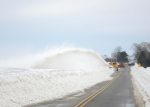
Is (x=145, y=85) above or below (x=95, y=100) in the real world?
above

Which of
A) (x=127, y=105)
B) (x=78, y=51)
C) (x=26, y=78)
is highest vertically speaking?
(x=78, y=51)

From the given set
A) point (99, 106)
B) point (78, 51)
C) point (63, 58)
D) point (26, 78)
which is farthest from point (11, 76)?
point (78, 51)

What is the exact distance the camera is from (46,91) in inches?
1059

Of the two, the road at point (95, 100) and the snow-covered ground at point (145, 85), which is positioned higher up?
the snow-covered ground at point (145, 85)

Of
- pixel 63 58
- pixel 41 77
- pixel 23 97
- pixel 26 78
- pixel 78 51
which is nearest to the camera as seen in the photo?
pixel 23 97

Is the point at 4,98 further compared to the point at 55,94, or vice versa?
the point at 55,94

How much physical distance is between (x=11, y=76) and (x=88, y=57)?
5556cm

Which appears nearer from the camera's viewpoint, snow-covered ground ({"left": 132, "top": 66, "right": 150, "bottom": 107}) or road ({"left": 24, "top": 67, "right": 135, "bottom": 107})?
road ({"left": 24, "top": 67, "right": 135, "bottom": 107})

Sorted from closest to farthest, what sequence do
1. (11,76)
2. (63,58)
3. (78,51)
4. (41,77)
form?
(11,76), (41,77), (63,58), (78,51)

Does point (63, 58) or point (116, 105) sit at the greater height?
point (63, 58)

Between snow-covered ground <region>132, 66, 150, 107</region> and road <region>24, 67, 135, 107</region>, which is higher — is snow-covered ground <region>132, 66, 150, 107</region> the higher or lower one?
the higher one

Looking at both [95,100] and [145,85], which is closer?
[95,100]

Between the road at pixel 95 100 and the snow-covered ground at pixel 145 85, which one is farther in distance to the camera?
the snow-covered ground at pixel 145 85

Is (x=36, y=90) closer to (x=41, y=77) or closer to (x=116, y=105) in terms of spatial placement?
(x=41, y=77)
